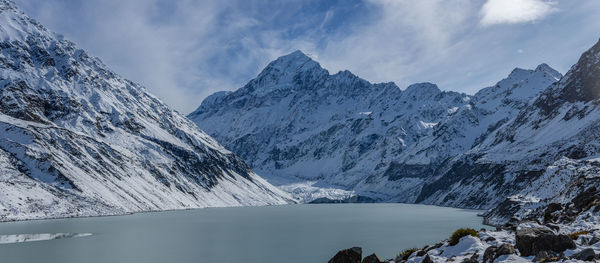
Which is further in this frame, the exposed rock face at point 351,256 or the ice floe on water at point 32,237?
the ice floe on water at point 32,237


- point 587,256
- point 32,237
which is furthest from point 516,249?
point 32,237

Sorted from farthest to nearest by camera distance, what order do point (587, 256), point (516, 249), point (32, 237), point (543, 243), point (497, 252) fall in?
1. point (32, 237)
2. point (516, 249)
3. point (497, 252)
4. point (543, 243)
5. point (587, 256)

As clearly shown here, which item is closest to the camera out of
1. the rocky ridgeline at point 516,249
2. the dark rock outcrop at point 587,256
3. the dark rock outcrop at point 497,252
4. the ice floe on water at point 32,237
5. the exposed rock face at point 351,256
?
the dark rock outcrop at point 587,256

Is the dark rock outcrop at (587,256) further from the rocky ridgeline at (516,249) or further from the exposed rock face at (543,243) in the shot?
the exposed rock face at (543,243)

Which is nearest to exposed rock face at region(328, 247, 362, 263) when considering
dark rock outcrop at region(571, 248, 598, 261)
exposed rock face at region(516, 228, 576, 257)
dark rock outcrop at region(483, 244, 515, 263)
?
dark rock outcrop at region(483, 244, 515, 263)

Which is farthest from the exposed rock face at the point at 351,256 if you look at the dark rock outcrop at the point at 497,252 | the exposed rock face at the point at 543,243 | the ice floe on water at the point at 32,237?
the ice floe on water at the point at 32,237

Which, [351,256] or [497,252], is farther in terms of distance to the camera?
[351,256]

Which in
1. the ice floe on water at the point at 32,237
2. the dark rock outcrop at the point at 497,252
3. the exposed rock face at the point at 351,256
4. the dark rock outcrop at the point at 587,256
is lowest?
the ice floe on water at the point at 32,237

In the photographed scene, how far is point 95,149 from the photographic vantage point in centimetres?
19975

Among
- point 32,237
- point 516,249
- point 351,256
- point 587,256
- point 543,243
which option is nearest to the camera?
point 587,256

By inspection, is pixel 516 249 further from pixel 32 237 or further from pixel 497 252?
pixel 32 237

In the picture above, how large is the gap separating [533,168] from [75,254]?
554ft

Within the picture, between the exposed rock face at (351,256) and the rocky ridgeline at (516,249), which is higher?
the rocky ridgeline at (516,249)

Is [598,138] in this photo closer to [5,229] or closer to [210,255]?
[210,255]
